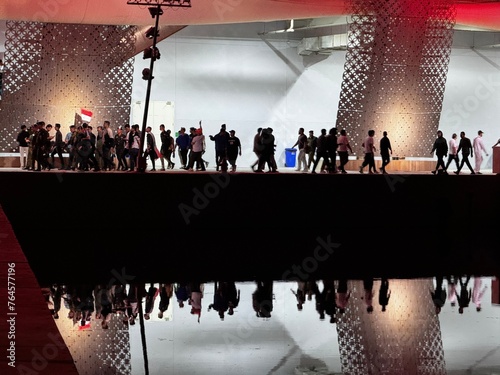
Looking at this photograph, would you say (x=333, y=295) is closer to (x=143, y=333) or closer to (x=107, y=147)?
(x=143, y=333)

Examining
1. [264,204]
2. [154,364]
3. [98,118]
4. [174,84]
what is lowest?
[154,364]

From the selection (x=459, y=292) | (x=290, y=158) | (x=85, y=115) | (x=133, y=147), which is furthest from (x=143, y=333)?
(x=290, y=158)

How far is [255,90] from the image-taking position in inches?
1138

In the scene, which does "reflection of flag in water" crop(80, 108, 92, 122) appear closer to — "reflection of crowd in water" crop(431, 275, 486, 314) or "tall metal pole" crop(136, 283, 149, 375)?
"tall metal pole" crop(136, 283, 149, 375)

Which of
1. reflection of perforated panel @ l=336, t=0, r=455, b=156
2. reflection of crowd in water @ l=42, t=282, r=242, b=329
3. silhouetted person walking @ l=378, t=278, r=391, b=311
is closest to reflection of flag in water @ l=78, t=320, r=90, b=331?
reflection of crowd in water @ l=42, t=282, r=242, b=329

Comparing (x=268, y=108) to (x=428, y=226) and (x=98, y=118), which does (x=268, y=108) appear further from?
(x=428, y=226)

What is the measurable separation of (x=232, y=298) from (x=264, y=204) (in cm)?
714

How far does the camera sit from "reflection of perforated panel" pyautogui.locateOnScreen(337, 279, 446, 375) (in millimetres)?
5973

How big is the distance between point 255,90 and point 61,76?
890 cm

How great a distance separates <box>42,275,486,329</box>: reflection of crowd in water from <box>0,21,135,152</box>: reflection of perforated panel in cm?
1199

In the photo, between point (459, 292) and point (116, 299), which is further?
point (459, 292)

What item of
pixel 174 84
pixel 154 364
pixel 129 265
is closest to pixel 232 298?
pixel 129 265

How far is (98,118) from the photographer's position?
21.4 m

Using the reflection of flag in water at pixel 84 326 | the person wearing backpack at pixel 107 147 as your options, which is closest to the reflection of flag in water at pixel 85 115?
the person wearing backpack at pixel 107 147
